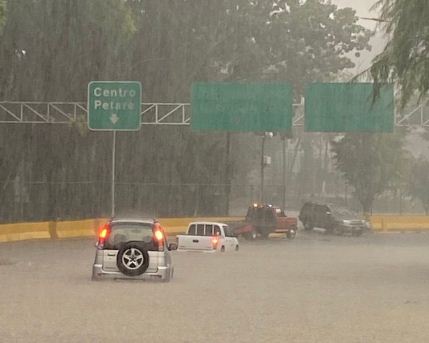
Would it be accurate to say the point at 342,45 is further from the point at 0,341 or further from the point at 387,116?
the point at 0,341

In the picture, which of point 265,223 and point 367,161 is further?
point 367,161

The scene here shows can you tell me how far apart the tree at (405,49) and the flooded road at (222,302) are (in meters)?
4.98

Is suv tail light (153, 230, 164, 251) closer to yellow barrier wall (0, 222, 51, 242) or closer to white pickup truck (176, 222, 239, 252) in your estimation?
white pickup truck (176, 222, 239, 252)

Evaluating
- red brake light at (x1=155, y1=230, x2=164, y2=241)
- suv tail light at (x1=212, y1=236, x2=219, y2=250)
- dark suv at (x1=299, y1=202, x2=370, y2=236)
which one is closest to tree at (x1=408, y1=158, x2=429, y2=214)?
dark suv at (x1=299, y1=202, x2=370, y2=236)

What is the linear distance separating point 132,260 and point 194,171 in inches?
1780

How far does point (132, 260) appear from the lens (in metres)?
21.4

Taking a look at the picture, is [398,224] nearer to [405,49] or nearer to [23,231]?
[23,231]

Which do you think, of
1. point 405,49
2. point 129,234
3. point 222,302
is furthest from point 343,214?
point 222,302

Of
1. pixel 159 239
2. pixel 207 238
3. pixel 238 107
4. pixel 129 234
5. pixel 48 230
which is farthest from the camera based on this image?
pixel 48 230

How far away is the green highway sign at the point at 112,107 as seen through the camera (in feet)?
136

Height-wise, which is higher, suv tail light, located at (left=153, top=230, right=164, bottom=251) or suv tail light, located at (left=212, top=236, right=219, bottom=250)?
suv tail light, located at (left=153, top=230, right=164, bottom=251)

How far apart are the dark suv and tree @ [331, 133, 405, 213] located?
16045 millimetres

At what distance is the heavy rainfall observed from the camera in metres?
16.0

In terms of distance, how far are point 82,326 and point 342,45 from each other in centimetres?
5319
